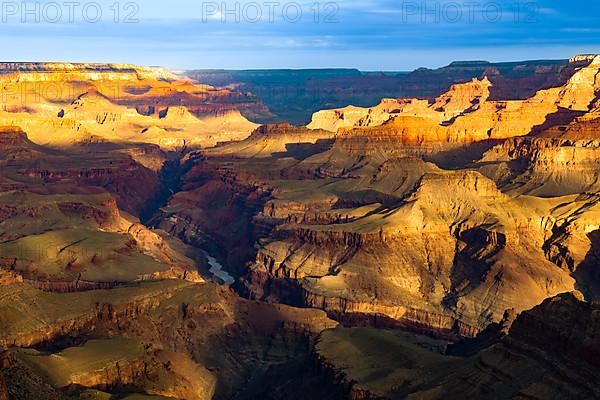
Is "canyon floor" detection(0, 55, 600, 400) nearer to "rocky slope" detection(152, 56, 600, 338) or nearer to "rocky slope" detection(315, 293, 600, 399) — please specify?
"rocky slope" detection(315, 293, 600, 399)

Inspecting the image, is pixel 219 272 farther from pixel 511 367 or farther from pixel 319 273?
pixel 511 367

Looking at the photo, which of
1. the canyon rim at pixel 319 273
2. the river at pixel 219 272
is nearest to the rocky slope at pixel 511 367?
the canyon rim at pixel 319 273

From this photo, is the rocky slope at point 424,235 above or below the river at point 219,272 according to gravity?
above

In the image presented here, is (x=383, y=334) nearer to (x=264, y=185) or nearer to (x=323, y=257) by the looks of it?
(x=323, y=257)

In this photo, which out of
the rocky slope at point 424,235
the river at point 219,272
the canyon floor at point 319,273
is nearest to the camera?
the canyon floor at point 319,273

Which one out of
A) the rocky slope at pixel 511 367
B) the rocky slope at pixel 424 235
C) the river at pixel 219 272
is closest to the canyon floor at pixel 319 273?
the rocky slope at pixel 511 367

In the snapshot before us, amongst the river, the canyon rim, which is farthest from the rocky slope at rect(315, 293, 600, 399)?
the river

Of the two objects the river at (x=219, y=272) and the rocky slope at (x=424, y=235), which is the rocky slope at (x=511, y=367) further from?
the river at (x=219, y=272)

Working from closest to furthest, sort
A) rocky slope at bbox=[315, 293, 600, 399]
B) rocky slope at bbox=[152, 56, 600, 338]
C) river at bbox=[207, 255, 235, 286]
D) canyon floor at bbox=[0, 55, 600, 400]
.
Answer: rocky slope at bbox=[315, 293, 600, 399]
canyon floor at bbox=[0, 55, 600, 400]
rocky slope at bbox=[152, 56, 600, 338]
river at bbox=[207, 255, 235, 286]

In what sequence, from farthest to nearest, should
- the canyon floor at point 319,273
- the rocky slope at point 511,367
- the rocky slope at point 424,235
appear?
the rocky slope at point 424,235 → the canyon floor at point 319,273 → the rocky slope at point 511,367

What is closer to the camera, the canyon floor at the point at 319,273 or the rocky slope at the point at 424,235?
the canyon floor at the point at 319,273
